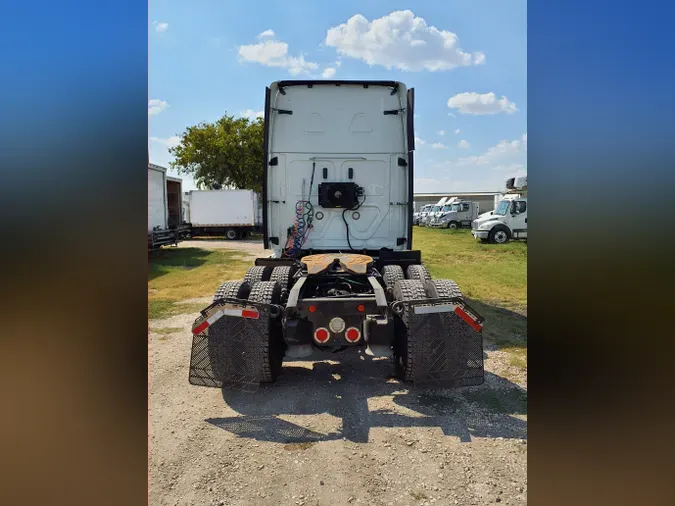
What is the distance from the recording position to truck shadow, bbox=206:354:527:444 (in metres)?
3.71

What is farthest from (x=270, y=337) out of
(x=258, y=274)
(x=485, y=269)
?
(x=485, y=269)

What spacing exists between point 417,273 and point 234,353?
260 centimetres

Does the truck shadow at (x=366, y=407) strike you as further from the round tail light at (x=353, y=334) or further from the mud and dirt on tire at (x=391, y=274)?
the mud and dirt on tire at (x=391, y=274)

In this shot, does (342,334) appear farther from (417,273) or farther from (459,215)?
(459,215)

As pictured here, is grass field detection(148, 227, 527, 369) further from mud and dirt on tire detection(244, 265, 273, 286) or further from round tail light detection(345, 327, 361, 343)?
round tail light detection(345, 327, 361, 343)

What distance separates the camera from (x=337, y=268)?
5.52m

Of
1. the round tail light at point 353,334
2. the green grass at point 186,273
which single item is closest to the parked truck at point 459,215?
the green grass at point 186,273

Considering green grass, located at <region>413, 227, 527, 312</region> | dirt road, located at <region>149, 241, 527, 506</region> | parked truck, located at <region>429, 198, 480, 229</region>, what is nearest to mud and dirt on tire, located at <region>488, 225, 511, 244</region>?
green grass, located at <region>413, 227, 527, 312</region>

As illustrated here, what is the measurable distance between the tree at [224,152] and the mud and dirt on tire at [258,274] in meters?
24.7

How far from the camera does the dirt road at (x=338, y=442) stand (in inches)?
115

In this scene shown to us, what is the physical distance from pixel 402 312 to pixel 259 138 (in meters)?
27.5
